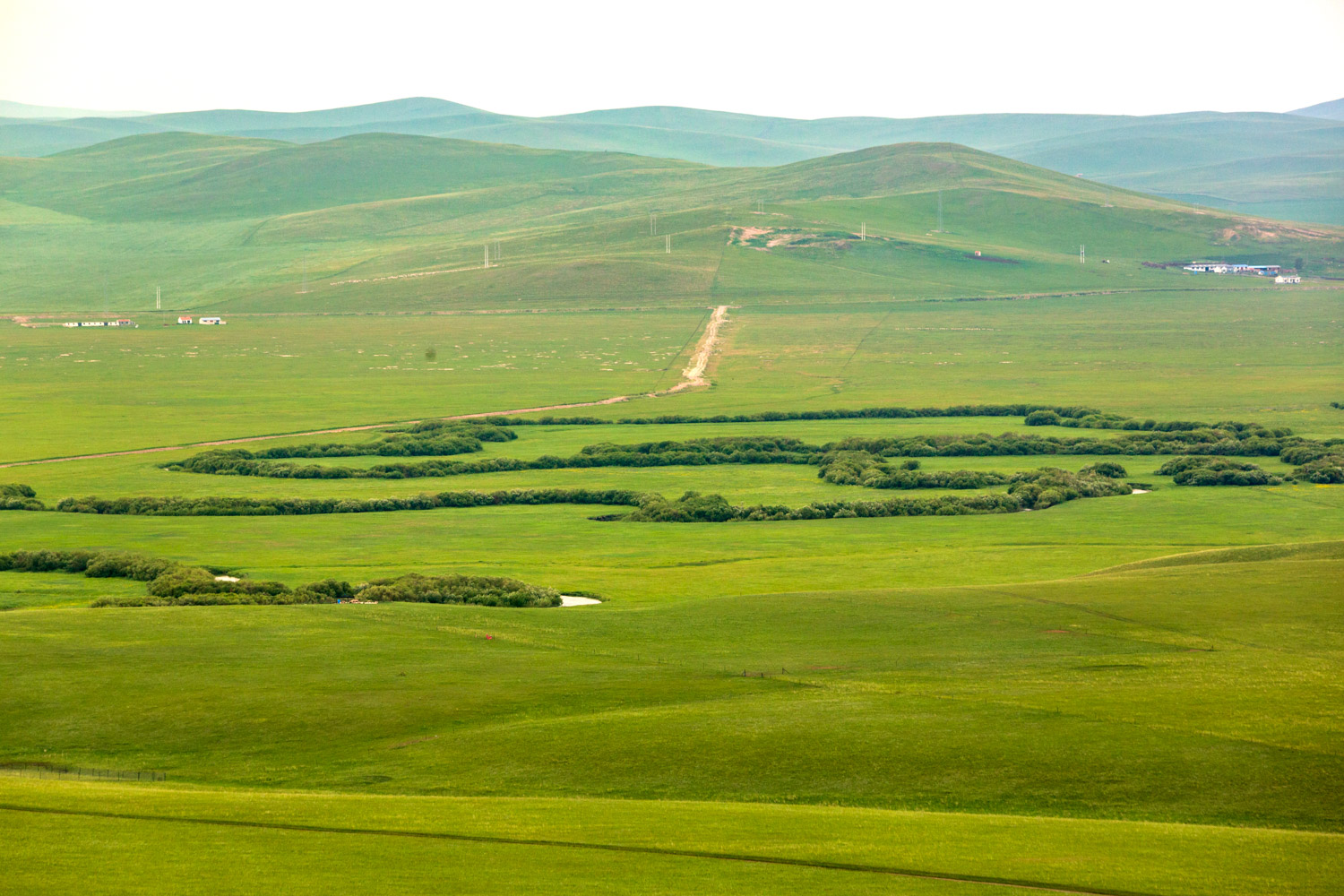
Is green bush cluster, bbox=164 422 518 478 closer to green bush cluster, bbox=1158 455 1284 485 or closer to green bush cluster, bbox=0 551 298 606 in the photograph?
green bush cluster, bbox=0 551 298 606

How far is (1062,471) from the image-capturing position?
99.4 meters

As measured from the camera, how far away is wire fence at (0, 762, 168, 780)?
33844 millimetres

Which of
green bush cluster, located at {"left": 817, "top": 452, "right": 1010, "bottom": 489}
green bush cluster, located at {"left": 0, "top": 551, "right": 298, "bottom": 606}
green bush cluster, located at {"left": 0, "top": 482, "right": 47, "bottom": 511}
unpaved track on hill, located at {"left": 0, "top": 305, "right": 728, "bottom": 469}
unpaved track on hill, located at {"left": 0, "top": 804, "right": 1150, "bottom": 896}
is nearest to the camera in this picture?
unpaved track on hill, located at {"left": 0, "top": 804, "right": 1150, "bottom": 896}

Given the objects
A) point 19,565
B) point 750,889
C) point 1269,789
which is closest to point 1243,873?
point 1269,789

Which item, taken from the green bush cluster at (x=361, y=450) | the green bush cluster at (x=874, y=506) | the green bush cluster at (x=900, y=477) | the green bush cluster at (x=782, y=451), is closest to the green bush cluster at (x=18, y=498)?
the green bush cluster at (x=782, y=451)

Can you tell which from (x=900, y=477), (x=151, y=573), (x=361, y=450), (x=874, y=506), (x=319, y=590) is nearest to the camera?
(x=319, y=590)

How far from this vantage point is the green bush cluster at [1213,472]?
322ft

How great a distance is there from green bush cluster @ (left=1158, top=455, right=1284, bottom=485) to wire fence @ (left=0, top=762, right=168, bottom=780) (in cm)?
8294

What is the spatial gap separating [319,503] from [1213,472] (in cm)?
6493

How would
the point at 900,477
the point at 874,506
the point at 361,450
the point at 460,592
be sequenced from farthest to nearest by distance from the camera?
the point at 361,450
the point at 900,477
the point at 874,506
the point at 460,592

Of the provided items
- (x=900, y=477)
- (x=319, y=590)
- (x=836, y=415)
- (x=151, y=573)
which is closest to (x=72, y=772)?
(x=319, y=590)

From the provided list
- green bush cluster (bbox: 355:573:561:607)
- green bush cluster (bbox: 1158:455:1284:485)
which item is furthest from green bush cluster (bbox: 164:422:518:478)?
green bush cluster (bbox: 1158:455:1284:485)

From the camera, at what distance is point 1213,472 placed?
3903 inches

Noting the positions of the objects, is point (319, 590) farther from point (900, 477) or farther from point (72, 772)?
point (900, 477)
